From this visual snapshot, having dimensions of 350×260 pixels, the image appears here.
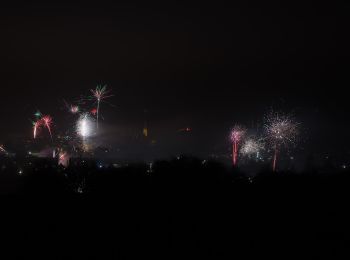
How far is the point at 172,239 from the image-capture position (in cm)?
1472

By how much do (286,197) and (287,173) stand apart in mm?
2948

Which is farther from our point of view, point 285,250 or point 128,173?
point 128,173

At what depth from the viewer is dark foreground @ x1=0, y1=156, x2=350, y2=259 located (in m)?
14.1

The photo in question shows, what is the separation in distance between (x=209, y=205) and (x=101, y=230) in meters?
4.55

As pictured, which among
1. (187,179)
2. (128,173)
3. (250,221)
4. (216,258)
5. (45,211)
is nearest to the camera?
(216,258)

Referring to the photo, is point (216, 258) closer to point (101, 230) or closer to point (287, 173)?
point (101, 230)

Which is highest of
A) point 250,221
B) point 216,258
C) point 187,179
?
point 187,179

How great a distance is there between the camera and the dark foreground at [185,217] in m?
14.1

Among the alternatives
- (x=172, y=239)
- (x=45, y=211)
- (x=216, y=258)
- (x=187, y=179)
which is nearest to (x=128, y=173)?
(x=187, y=179)

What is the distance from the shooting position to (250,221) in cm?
1587

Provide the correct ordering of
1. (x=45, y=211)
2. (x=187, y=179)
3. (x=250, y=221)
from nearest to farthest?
(x=250, y=221)
(x=45, y=211)
(x=187, y=179)

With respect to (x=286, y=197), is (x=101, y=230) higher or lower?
lower

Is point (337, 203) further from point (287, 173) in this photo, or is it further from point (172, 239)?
point (172, 239)

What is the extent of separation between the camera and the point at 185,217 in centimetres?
1628
